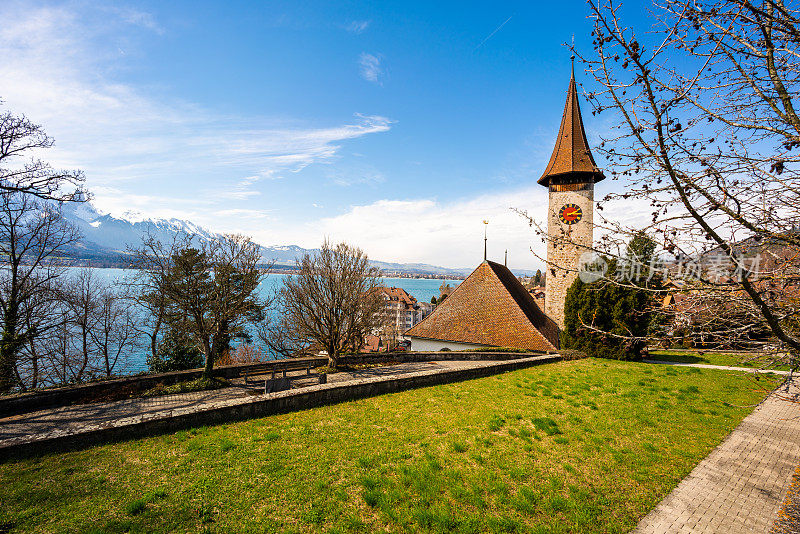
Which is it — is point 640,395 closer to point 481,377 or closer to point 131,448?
point 481,377

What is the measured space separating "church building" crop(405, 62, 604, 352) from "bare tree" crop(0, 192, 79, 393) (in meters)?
18.3

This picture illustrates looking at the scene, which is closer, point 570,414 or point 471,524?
point 471,524

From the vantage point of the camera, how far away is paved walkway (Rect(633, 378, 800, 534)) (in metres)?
4.23

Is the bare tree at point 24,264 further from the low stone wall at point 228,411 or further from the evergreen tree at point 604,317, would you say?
the evergreen tree at point 604,317

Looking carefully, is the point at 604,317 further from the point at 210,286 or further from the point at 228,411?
the point at 210,286

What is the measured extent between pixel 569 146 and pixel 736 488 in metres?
22.0

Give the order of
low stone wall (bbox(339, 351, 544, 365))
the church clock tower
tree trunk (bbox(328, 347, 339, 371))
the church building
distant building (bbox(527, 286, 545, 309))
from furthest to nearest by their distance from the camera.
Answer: distant building (bbox(527, 286, 545, 309)) → the church clock tower → the church building → low stone wall (bbox(339, 351, 544, 365)) → tree trunk (bbox(328, 347, 339, 371))

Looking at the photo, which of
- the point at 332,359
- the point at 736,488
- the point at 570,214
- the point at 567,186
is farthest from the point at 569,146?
the point at 736,488

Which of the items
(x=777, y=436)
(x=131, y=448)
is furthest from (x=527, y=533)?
(x=777, y=436)

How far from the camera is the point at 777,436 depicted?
7.42 meters

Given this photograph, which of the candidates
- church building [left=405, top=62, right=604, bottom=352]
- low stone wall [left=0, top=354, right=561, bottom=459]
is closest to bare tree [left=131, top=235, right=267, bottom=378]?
low stone wall [left=0, top=354, right=561, bottom=459]

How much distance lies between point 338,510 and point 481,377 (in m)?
9.45

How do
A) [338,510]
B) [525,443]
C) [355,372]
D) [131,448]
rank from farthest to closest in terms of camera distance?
1. [355,372]
2. [525,443]
3. [131,448]
4. [338,510]

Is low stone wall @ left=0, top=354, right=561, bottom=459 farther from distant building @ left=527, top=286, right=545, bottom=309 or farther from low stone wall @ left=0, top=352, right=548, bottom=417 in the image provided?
distant building @ left=527, top=286, right=545, bottom=309
